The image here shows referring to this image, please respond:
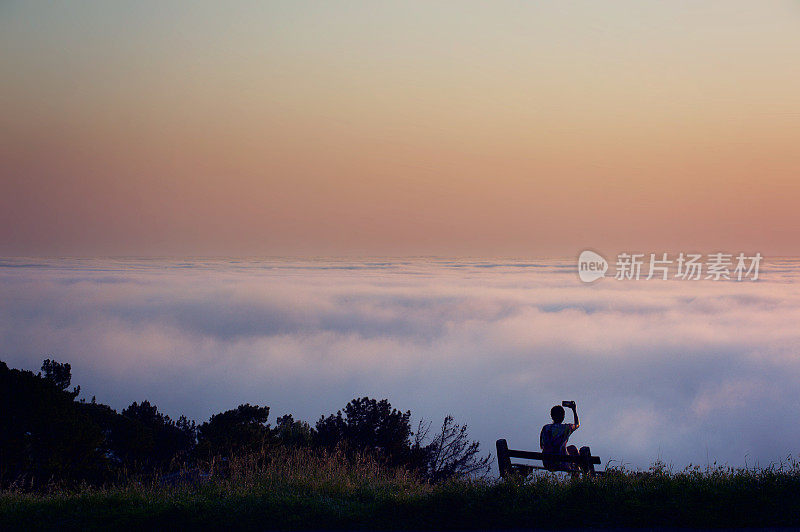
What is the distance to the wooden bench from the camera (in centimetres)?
838

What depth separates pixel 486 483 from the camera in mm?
8086

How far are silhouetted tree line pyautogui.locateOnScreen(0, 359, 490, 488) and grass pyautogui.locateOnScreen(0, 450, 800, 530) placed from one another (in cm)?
424

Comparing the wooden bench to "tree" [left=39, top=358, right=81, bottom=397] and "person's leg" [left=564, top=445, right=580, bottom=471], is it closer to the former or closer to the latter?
"person's leg" [left=564, top=445, right=580, bottom=471]

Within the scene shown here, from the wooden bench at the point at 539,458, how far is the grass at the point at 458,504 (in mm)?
298

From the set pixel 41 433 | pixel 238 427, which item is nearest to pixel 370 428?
pixel 238 427

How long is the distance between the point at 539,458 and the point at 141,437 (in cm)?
1654

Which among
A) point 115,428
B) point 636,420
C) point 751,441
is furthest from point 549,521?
point 636,420

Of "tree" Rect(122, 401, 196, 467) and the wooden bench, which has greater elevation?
the wooden bench

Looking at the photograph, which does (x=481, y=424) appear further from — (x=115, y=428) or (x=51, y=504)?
(x=51, y=504)

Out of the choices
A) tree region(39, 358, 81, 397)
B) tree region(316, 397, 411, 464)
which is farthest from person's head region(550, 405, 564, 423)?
tree region(39, 358, 81, 397)

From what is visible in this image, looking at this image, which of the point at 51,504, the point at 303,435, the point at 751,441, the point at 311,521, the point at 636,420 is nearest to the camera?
the point at 311,521

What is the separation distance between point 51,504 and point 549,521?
509 cm

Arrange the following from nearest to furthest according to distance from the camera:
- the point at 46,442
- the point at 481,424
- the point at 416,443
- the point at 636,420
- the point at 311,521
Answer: the point at 311,521 → the point at 46,442 → the point at 416,443 → the point at 481,424 → the point at 636,420

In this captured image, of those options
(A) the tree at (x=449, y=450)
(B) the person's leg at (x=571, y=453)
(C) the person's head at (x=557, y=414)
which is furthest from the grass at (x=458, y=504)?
(A) the tree at (x=449, y=450)
